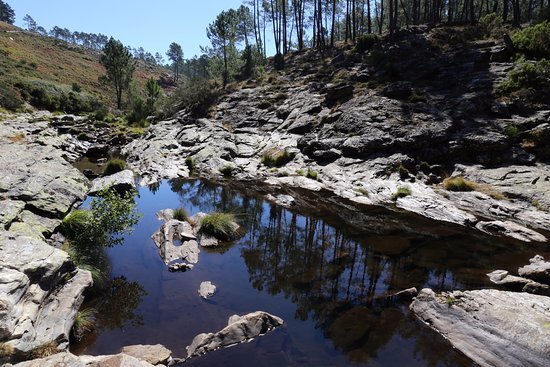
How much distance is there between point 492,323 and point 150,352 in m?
9.42

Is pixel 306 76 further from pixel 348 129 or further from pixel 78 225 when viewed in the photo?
pixel 78 225

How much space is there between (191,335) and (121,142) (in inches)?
1761

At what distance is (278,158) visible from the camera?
33562mm

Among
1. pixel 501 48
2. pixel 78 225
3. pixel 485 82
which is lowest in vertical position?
pixel 78 225

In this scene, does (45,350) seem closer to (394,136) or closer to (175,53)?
(394,136)

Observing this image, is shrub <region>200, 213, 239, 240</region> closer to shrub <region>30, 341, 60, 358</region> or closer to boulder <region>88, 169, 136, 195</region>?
boulder <region>88, 169, 136, 195</region>

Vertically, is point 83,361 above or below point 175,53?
below

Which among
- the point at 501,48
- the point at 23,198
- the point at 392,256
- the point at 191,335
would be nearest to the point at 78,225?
the point at 23,198

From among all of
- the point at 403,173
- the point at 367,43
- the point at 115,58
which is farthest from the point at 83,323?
the point at 115,58

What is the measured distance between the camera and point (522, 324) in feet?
29.5

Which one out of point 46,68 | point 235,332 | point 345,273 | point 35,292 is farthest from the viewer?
point 46,68

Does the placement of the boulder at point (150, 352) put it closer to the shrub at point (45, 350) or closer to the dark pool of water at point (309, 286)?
the dark pool of water at point (309, 286)

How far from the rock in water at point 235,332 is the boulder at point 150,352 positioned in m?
0.59

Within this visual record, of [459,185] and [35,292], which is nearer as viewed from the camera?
[35,292]
